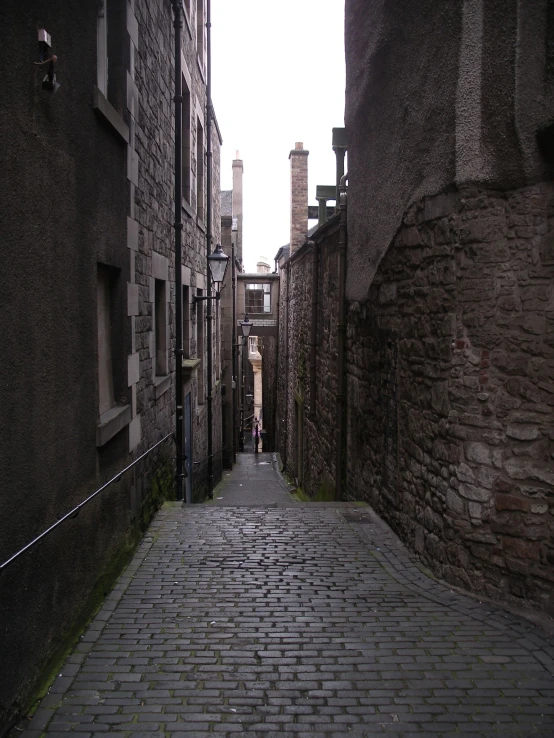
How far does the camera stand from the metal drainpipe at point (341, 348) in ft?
29.6

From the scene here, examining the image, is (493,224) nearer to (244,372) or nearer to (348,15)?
(348,15)

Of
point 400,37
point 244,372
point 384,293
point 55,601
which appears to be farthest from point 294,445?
point 244,372

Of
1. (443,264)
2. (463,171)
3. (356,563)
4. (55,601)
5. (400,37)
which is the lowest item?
(356,563)

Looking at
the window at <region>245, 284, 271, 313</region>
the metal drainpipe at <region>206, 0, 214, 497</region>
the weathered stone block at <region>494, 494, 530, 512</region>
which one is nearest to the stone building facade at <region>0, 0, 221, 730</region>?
the weathered stone block at <region>494, 494, 530, 512</region>

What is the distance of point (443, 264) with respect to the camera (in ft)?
17.2

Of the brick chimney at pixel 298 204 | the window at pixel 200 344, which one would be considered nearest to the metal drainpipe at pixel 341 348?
the window at pixel 200 344

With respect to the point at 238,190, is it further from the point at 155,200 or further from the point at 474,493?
the point at 474,493

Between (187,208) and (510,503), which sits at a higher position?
(187,208)

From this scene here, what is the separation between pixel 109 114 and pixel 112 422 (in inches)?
94.5

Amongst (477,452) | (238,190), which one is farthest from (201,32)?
(238,190)

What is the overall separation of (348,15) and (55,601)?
715cm

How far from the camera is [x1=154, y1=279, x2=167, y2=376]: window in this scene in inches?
337

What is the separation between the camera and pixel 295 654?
4.14m

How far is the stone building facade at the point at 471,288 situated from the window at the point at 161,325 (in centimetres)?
320
